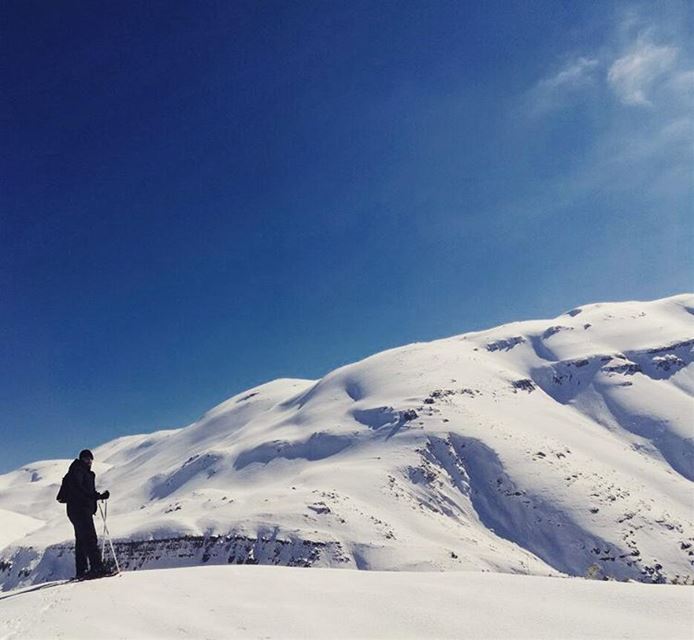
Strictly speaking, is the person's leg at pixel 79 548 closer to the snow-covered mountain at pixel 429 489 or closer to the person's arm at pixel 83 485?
the person's arm at pixel 83 485

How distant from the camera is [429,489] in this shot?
5005 inches

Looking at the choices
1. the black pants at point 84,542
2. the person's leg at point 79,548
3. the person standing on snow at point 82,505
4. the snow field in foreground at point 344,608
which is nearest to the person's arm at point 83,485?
the person standing on snow at point 82,505

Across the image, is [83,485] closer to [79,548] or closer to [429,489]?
[79,548]

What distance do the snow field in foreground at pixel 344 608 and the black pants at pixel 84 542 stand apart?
0.96 metres

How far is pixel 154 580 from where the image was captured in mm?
10523

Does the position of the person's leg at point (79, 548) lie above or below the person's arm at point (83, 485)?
below

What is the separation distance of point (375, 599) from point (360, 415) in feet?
521

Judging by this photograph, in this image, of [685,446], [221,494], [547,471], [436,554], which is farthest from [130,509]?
[685,446]

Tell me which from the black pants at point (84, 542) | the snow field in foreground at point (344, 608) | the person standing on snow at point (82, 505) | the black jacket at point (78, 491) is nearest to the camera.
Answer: the snow field in foreground at point (344, 608)

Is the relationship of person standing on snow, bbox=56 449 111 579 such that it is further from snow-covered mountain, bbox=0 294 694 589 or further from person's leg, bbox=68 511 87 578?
snow-covered mountain, bbox=0 294 694 589

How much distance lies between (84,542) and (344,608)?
626cm

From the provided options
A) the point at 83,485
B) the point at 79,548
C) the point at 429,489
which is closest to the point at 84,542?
Answer: the point at 79,548

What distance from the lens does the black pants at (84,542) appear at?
11.6m

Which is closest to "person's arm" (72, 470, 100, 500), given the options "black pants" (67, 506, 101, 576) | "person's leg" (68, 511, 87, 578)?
"black pants" (67, 506, 101, 576)
